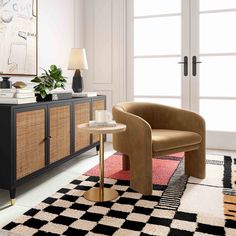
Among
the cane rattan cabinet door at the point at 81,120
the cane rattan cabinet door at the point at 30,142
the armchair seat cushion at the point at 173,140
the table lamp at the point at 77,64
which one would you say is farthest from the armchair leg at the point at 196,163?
the table lamp at the point at 77,64

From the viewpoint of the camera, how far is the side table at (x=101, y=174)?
2.25 m

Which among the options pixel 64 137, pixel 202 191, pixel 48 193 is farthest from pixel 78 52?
pixel 202 191

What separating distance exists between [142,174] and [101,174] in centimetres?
33

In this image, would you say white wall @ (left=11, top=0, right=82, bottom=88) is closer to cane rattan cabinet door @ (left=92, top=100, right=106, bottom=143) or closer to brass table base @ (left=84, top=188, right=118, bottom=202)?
cane rattan cabinet door @ (left=92, top=100, right=106, bottom=143)

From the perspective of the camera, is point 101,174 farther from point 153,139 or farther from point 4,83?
point 4,83

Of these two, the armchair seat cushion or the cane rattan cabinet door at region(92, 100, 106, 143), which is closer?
the armchair seat cushion

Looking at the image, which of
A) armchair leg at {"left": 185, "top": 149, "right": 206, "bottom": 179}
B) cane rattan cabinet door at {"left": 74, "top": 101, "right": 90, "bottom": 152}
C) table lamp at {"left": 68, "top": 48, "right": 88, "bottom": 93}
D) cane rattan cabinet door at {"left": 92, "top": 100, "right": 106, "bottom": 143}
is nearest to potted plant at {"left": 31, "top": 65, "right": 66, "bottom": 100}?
cane rattan cabinet door at {"left": 74, "top": 101, "right": 90, "bottom": 152}

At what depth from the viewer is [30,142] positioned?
2490mm

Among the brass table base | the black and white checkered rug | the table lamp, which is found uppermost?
the table lamp

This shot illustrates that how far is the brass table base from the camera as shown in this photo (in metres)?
2.38

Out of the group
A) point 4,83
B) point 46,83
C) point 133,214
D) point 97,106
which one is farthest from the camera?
point 97,106

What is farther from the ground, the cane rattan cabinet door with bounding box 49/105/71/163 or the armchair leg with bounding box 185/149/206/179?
the cane rattan cabinet door with bounding box 49/105/71/163

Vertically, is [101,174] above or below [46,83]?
below

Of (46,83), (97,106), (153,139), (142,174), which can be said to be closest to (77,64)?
(97,106)
